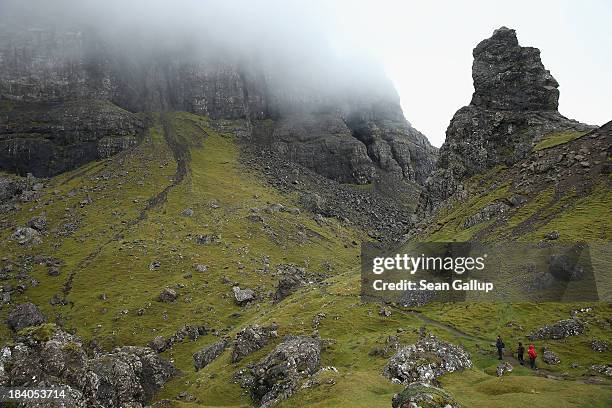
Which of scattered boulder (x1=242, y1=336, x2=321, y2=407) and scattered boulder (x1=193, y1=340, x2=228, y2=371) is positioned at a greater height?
scattered boulder (x1=242, y1=336, x2=321, y2=407)

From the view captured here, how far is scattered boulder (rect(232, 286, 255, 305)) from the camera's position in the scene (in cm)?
11006

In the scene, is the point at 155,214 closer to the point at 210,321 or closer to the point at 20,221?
the point at 20,221

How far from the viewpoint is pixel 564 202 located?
7656 centimetres

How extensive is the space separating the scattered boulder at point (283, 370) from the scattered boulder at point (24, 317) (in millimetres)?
75659

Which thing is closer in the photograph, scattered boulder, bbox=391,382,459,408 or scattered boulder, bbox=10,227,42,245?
scattered boulder, bbox=391,382,459,408

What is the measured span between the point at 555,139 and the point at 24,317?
128062mm

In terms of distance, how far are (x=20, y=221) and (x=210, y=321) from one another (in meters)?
98.0

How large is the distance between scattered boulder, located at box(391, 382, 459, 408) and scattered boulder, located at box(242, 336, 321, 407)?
1778cm

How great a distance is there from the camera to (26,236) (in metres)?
144

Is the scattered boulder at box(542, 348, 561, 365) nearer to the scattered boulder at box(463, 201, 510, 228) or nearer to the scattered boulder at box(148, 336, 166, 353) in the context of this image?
the scattered boulder at box(463, 201, 510, 228)

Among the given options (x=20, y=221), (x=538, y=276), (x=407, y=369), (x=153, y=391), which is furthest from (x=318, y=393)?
(x=20, y=221)

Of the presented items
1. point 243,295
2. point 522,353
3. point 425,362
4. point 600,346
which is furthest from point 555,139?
point 243,295

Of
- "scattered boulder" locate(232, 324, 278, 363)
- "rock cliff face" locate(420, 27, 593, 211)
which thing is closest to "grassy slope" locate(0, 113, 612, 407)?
"scattered boulder" locate(232, 324, 278, 363)

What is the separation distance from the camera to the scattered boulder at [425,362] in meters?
40.6
